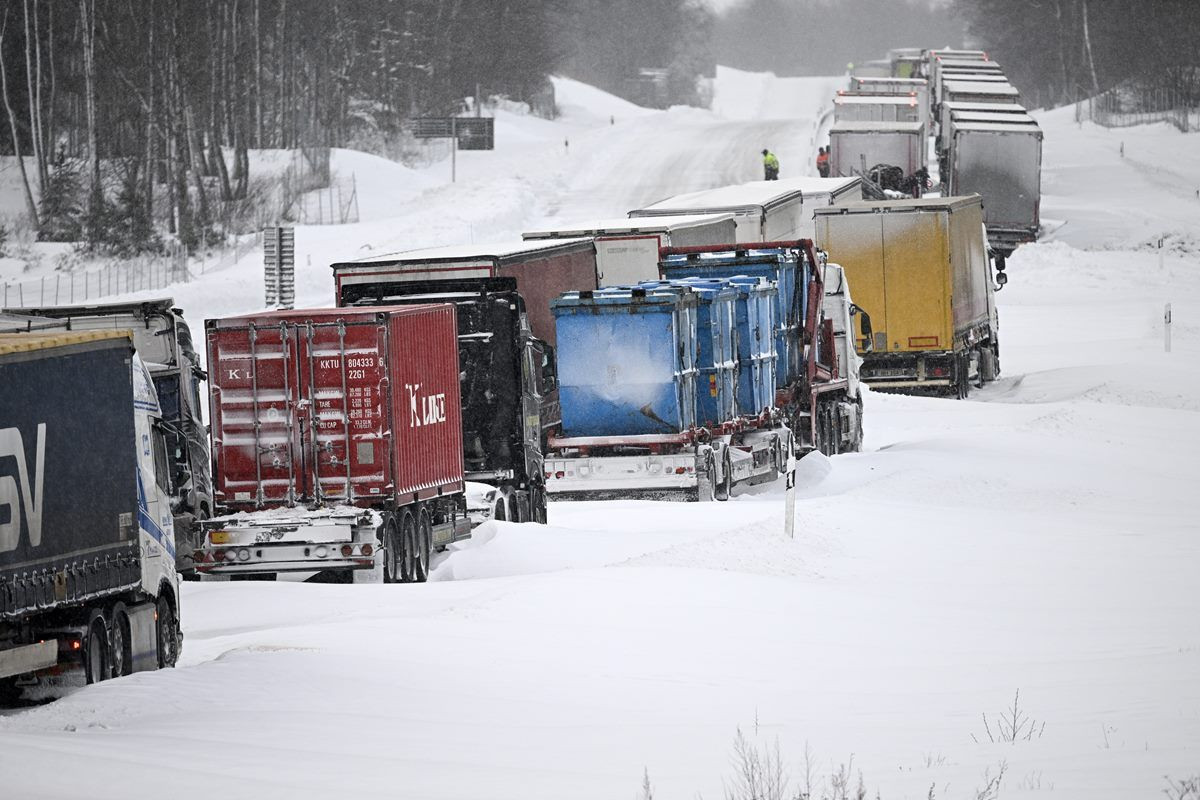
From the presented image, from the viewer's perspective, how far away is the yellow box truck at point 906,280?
31500 mm

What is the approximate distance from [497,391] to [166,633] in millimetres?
8054

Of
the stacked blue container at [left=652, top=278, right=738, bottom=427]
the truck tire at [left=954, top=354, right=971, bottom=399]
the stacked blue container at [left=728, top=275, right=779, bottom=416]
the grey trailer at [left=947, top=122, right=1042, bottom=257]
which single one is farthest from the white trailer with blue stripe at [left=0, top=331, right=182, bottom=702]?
the grey trailer at [left=947, top=122, right=1042, bottom=257]

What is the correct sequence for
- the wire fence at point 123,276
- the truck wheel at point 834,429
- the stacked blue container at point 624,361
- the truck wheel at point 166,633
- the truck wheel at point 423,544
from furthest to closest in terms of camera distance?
the wire fence at point 123,276
the truck wheel at point 834,429
the stacked blue container at point 624,361
the truck wheel at point 423,544
the truck wheel at point 166,633

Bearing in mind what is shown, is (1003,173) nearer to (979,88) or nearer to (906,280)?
(979,88)

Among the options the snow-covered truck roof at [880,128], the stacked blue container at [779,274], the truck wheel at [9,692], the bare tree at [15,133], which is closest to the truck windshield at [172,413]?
the truck wheel at [9,692]

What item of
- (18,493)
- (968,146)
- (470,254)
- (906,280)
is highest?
(968,146)

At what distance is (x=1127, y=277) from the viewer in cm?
5012

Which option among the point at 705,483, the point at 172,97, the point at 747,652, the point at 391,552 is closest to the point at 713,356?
the point at 705,483

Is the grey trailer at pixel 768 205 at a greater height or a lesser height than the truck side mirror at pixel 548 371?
greater

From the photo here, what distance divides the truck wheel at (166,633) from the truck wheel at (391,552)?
3954 millimetres

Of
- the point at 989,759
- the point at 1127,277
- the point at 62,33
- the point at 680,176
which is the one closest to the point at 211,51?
the point at 62,33

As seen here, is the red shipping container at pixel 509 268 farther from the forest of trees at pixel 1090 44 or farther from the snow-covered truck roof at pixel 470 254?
the forest of trees at pixel 1090 44

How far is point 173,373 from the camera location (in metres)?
19.6

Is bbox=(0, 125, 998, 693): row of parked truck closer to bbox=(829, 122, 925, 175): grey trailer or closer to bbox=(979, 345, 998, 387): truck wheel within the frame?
bbox=(979, 345, 998, 387): truck wheel
